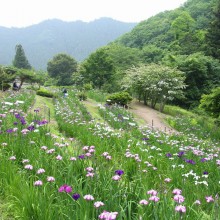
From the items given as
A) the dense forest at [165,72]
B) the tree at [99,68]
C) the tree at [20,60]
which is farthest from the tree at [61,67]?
the tree at [99,68]

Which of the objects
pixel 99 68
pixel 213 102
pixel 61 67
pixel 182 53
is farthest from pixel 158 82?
pixel 61 67

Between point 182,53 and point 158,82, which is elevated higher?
point 182,53

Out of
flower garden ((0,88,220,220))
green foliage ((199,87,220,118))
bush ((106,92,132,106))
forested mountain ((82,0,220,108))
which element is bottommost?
bush ((106,92,132,106))

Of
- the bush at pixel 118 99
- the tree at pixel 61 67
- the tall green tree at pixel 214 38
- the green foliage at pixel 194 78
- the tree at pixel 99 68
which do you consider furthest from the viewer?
the tree at pixel 61 67

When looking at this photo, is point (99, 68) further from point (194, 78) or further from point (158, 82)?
point (158, 82)

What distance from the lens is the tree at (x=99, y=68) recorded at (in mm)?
31172

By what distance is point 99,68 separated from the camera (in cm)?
3123

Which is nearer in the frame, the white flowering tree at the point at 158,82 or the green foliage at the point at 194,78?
the white flowering tree at the point at 158,82

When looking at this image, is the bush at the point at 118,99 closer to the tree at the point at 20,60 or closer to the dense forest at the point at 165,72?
the dense forest at the point at 165,72

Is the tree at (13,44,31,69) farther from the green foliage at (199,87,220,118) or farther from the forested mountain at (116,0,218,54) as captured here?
the green foliage at (199,87,220,118)

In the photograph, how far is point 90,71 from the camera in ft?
104

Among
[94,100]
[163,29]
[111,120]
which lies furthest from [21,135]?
[163,29]

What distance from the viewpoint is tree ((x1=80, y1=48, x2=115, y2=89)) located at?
102ft

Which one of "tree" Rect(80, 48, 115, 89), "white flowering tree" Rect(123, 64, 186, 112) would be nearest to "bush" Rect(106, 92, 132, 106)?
"white flowering tree" Rect(123, 64, 186, 112)
